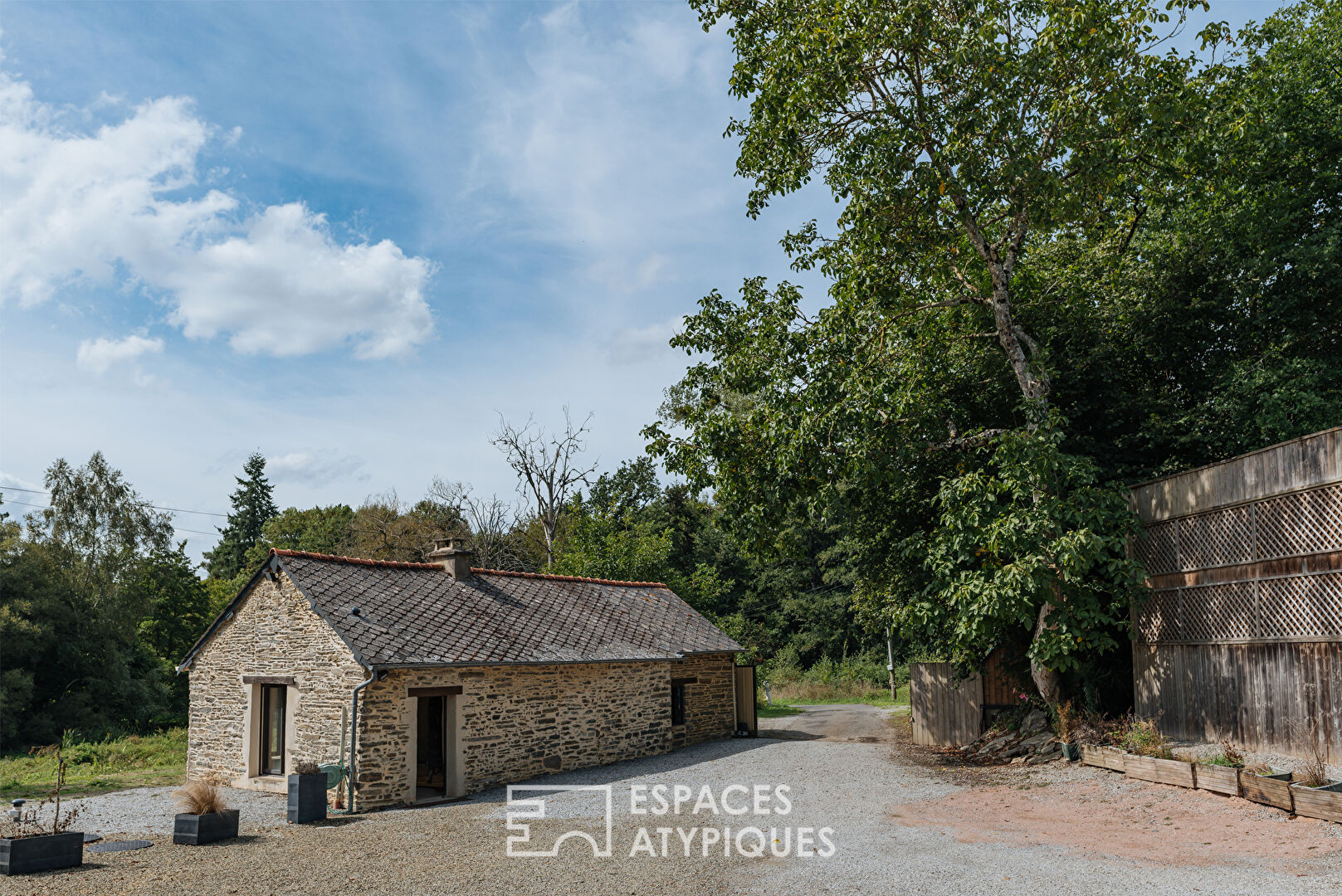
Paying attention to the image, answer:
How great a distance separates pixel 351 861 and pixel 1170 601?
1205 centimetres

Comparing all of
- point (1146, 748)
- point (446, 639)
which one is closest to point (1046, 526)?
point (1146, 748)

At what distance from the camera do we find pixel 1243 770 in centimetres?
1020

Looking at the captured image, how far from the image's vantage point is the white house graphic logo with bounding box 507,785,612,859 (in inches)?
372

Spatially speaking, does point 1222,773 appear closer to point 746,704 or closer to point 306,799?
point 306,799

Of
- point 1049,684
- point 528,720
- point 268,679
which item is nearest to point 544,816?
point 528,720

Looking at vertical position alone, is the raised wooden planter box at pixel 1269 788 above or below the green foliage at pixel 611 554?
below

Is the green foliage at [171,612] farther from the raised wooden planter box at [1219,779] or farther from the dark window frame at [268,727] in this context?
the raised wooden planter box at [1219,779]

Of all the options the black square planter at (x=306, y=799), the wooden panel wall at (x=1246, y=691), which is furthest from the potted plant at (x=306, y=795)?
the wooden panel wall at (x=1246, y=691)

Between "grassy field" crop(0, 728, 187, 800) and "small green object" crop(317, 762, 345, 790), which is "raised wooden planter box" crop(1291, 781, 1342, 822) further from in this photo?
"grassy field" crop(0, 728, 187, 800)

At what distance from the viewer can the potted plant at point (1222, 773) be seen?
10.2m

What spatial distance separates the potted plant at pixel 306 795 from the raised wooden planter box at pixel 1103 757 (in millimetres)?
11363

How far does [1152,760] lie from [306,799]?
11.6m

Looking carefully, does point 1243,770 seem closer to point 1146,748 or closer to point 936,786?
point 1146,748

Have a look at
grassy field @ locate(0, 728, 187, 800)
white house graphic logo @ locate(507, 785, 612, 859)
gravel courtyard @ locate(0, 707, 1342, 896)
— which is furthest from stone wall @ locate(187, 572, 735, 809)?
grassy field @ locate(0, 728, 187, 800)
